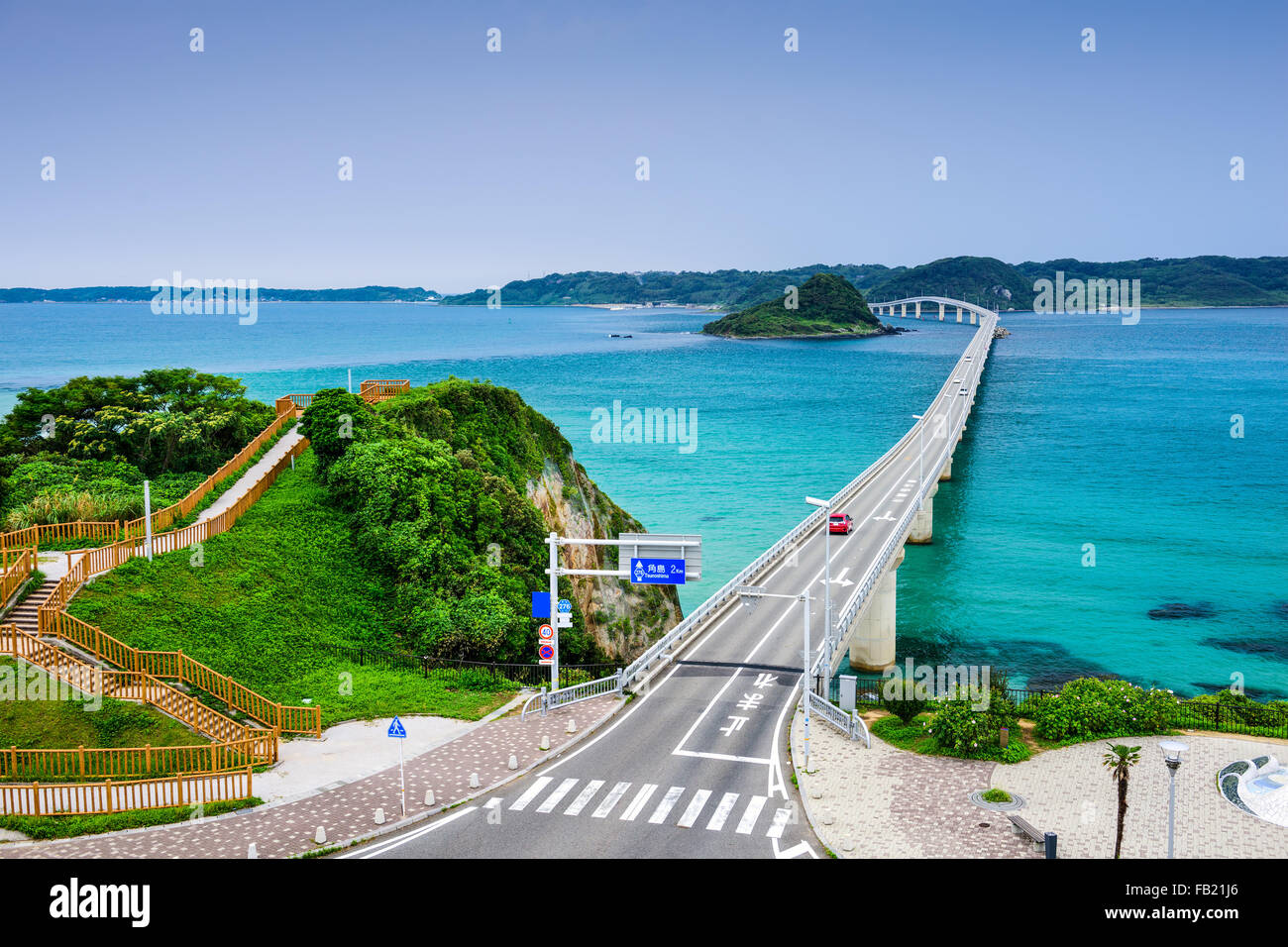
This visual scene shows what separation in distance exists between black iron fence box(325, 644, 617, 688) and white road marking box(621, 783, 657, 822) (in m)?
9.62

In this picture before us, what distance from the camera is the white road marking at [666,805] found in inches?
914

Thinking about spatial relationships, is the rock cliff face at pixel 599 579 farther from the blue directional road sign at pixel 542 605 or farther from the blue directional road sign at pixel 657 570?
the blue directional road sign at pixel 657 570

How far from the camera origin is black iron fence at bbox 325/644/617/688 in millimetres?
33562

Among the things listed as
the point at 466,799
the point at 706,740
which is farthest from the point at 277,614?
Result: the point at 706,740

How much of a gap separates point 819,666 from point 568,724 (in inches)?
400

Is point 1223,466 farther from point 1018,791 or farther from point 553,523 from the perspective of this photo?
point 1018,791

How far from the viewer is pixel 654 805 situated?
24.0 m

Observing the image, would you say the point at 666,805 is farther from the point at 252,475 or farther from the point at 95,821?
the point at 252,475

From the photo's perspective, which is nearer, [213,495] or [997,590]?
[213,495]

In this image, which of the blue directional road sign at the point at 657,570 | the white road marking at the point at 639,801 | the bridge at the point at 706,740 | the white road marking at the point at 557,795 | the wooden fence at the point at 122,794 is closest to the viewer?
the bridge at the point at 706,740

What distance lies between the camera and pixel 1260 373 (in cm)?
17875

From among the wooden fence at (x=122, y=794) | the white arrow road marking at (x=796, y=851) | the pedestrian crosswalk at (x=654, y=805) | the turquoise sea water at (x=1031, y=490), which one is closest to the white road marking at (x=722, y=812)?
the pedestrian crosswalk at (x=654, y=805)

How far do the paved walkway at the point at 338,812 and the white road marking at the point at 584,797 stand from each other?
2.07m

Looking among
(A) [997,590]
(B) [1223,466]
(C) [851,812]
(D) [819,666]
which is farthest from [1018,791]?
(B) [1223,466]
